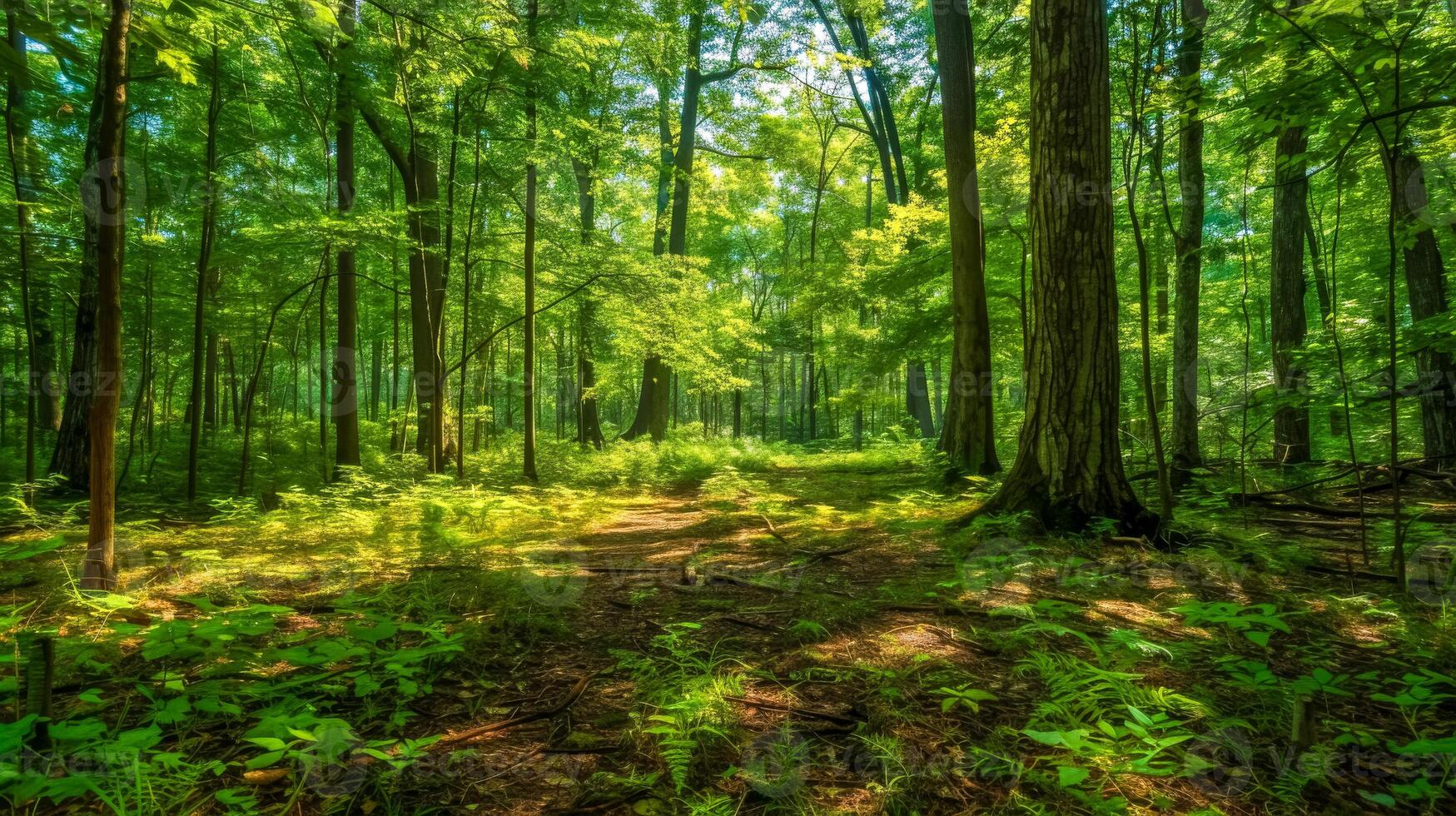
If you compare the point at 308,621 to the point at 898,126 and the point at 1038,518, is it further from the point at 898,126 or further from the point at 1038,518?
the point at 898,126

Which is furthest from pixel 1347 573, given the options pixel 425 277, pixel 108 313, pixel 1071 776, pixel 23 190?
pixel 23 190

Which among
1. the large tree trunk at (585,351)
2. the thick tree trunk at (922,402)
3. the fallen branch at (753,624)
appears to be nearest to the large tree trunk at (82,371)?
the large tree trunk at (585,351)

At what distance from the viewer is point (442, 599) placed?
3.08m

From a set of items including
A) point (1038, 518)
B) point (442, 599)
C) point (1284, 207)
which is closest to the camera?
point (442, 599)

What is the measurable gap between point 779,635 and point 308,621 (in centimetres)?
233

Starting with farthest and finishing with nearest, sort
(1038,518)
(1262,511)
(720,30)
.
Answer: (720,30) → (1262,511) → (1038,518)

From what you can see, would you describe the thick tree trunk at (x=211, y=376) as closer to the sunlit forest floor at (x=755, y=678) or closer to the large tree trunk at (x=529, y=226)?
the large tree trunk at (x=529, y=226)

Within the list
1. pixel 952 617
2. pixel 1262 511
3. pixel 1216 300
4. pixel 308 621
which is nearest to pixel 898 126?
pixel 1216 300

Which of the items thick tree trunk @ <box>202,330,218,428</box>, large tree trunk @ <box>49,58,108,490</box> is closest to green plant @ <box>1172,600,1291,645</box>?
large tree trunk @ <box>49,58,108,490</box>

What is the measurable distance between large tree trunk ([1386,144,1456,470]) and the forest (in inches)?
2.8

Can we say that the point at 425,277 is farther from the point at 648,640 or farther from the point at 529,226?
the point at 648,640

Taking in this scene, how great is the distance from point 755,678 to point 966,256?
659 centimetres

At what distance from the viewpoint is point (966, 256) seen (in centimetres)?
721

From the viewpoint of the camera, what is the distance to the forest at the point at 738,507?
1.61 metres
